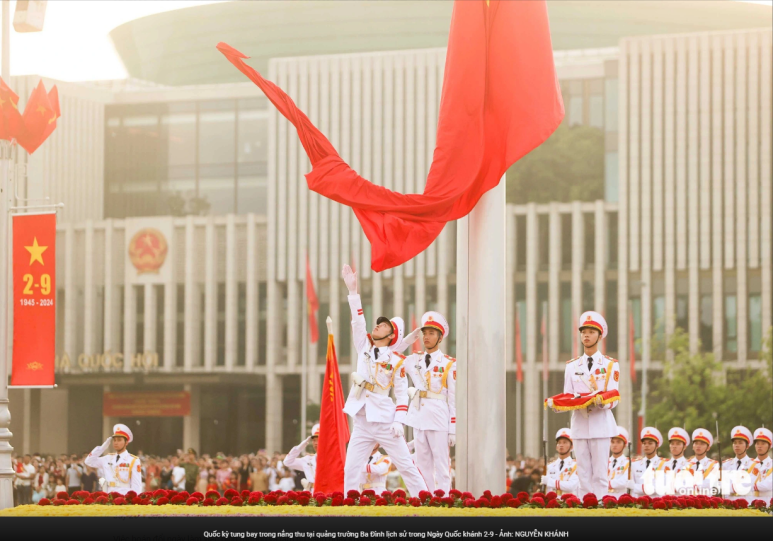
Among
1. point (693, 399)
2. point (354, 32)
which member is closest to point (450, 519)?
point (693, 399)

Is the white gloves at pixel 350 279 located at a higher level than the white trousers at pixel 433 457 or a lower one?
higher

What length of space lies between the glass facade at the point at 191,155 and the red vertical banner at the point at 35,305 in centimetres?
3922

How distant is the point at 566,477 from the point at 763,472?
231cm

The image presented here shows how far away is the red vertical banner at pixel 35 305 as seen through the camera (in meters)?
14.7

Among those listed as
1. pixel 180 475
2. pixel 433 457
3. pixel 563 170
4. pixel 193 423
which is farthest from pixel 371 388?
pixel 563 170

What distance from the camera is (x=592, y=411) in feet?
36.6

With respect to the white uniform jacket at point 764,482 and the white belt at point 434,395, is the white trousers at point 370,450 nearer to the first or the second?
the white belt at point 434,395

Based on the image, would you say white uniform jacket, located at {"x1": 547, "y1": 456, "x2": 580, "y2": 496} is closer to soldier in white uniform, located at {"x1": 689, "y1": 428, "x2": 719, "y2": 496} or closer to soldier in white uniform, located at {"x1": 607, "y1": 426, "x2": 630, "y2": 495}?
soldier in white uniform, located at {"x1": 607, "y1": 426, "x2": 630, "y2": 495}

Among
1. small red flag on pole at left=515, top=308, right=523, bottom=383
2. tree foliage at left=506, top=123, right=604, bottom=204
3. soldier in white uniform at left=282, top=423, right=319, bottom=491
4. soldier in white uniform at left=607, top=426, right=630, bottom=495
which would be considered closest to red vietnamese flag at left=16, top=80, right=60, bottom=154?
soldier in white uniform at left=282, top=423, right=319, bottom=491

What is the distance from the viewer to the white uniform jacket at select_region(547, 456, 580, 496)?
14.4 meters

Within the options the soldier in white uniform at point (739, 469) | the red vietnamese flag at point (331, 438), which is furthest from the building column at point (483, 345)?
the soldier in white uniform at point (739, 469)

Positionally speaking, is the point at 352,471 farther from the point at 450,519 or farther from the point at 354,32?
the point at 354,32

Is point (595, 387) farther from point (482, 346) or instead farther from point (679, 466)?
point (679, 466)

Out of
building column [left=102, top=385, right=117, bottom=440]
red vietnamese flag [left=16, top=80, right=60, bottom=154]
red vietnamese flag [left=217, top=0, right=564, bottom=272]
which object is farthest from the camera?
building column [left=102, top=385, right=117, bottom=440]
